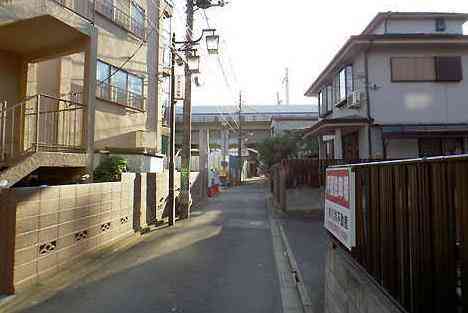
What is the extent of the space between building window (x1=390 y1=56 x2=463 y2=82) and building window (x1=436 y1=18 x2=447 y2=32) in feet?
9.98

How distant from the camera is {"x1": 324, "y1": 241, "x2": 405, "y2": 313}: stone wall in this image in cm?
319

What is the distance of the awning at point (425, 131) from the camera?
599 inches

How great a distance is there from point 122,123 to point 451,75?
13568mm

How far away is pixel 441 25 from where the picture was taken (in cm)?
1827

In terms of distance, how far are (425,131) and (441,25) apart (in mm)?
6383

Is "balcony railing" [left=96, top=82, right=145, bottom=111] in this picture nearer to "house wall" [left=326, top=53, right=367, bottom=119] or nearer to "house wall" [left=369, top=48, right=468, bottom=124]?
"house wall" [left=326, top=53, right=367, bottom=119]

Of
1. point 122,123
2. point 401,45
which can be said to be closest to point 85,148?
point 122,123

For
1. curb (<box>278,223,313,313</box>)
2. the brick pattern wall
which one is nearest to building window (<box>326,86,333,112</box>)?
curb (<box>278,223,313,313</box>)

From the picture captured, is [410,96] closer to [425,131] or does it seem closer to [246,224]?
[425,131]

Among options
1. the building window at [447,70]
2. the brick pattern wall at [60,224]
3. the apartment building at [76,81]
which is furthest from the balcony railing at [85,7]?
the building window at [447,70]

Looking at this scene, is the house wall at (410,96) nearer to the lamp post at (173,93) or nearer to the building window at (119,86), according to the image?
the lamp post at (173,93)

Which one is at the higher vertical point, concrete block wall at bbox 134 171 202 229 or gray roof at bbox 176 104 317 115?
gray roof at bbox 176 104 317 115

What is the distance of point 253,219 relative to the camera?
51.7 feet

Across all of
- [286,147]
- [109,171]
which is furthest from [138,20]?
[286,147]
